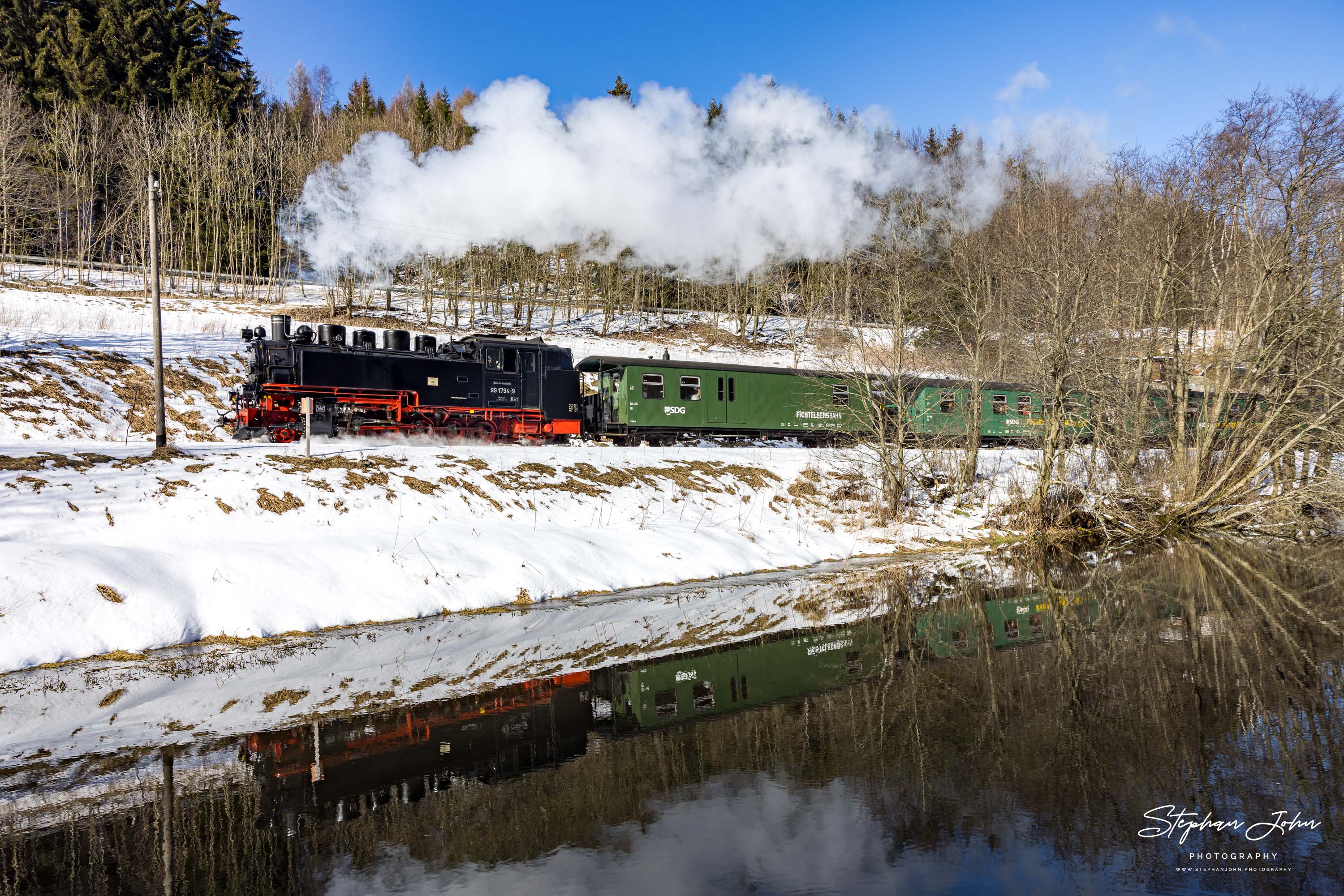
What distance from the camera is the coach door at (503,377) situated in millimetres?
20875

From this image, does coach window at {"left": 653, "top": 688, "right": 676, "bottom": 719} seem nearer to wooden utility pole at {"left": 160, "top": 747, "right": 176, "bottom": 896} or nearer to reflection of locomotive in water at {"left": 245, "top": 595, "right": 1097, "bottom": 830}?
reflection of locomotive in water at {"left": 245, "top": 595, "right": 1097, "bottom": 830}

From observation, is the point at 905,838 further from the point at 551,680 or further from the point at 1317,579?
the point at 1317,579

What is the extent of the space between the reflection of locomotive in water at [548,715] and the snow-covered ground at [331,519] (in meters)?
3.84

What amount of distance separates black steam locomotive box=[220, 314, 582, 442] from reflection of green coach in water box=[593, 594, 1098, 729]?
11.2 m

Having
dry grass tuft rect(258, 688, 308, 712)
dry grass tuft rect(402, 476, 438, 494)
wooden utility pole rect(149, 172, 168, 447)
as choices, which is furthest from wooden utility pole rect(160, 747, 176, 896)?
wooden utility pole rect(149, 172, 168, 447)

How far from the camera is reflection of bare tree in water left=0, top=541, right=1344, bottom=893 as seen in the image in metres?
4.36

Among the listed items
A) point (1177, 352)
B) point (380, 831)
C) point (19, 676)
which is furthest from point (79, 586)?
point (1177, 352)

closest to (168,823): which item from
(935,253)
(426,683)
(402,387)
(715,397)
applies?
(426,683)

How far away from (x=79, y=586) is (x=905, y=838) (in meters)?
9.35

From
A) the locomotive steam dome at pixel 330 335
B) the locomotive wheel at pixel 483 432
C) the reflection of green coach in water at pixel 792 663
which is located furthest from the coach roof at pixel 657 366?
the reflection of green coach in water at pixel 792 663

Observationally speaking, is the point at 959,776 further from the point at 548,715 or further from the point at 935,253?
the point at 935,253

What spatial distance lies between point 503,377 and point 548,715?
15.2 m

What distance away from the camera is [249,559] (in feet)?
34.5

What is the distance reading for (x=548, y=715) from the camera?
22.8 feet
